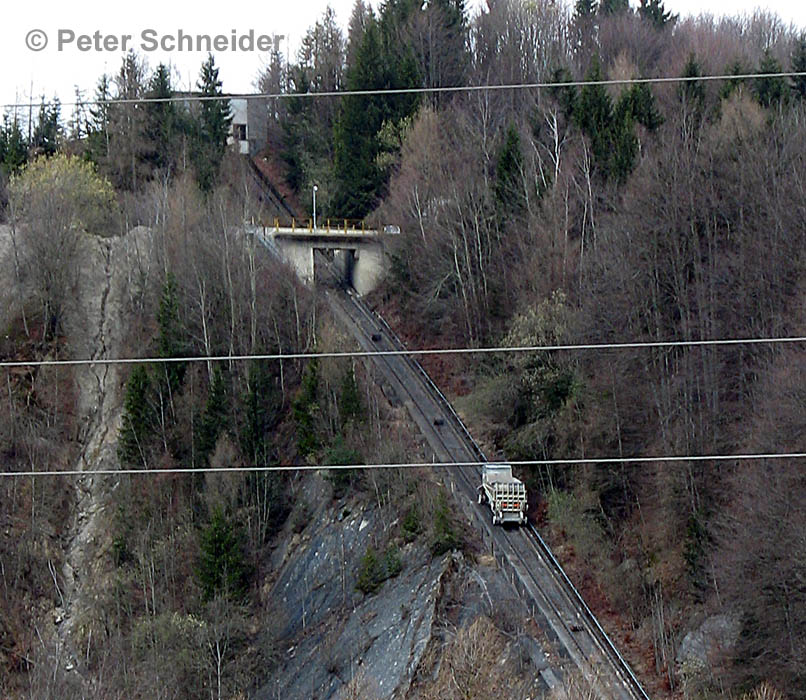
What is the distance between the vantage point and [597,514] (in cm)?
2497

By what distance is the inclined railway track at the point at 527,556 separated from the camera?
19.5 meters

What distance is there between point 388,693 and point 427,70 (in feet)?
121

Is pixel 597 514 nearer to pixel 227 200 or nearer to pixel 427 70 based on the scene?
pixel 227 200

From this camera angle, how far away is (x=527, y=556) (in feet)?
78.1

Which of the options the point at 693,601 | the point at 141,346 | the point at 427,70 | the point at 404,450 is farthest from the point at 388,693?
the point at 427,70

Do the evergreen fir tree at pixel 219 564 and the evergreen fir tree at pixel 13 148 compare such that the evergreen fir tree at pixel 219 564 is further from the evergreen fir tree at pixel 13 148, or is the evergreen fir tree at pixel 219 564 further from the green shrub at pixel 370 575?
the evergreen fir tree at pixel 13 148

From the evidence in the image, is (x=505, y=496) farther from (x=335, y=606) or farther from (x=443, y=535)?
(x=335, y=606)

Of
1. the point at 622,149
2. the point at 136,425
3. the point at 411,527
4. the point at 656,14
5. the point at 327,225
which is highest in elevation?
the point at 656,14

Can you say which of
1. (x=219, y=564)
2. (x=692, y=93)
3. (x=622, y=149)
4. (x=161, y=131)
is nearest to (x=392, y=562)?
(x=219, y=564)

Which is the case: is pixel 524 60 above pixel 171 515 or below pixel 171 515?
above

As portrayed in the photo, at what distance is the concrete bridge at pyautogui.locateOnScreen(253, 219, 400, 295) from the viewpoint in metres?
41.3

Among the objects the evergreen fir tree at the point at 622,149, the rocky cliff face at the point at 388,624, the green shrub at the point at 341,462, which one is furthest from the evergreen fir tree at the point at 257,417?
the evergreen fir tree at the point at 622,149

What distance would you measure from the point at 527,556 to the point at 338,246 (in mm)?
21034

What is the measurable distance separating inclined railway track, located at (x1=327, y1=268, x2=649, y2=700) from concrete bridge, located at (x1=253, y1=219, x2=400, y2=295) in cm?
479
